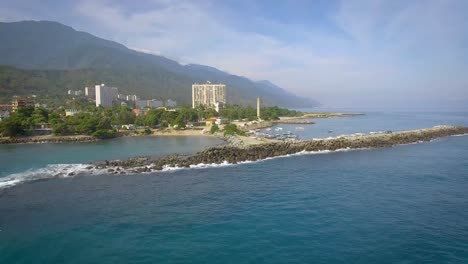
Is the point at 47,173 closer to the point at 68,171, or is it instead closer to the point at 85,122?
the point at 68,171

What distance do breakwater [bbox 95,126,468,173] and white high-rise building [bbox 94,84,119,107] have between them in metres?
77.1

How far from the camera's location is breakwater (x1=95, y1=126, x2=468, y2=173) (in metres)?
24.1

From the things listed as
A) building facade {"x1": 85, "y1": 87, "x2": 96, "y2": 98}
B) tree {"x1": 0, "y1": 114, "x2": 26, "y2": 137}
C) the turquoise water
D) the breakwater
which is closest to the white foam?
the breakwater

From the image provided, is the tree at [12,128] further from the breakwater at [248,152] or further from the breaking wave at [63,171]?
the breakwater at [248,152]

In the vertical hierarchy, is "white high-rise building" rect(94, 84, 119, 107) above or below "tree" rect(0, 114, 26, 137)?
above

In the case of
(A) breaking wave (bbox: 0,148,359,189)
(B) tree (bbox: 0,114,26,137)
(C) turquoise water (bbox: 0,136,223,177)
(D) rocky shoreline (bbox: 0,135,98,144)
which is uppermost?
(B) tree (bbox: 0,114,26,137)

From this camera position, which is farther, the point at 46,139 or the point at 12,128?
the point at 12,128

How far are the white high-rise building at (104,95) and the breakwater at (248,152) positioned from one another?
77.1 m

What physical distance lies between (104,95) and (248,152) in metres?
86.2

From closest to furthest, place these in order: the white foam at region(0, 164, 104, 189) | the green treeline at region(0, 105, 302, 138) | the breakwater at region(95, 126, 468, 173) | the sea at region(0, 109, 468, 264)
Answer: the sea at region(0, 109, 468, 264) < the white foam at region(0, 164, 104, 189) < the breakwater at region(95, 126, 468, 173) < the green treeline at region(0, 105, 302, 138)

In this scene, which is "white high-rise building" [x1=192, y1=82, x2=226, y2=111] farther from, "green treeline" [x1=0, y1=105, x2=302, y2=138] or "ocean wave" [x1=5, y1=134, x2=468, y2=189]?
"ocean wave" [x1=5, y1=134, x2=468, y2=189]

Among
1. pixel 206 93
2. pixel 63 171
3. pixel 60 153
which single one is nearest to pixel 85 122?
pixel 60 153

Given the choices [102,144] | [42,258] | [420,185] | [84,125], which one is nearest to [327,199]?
[420,185]

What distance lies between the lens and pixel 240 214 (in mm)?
13984
